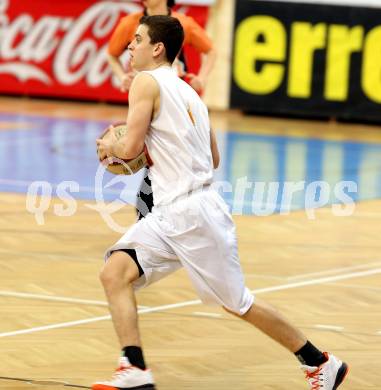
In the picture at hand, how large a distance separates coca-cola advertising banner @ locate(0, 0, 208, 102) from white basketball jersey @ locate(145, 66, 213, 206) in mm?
14028

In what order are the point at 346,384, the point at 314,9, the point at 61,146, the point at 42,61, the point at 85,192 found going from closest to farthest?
the point at 346,384 → the point at 85,192 → the point at 61,146 → the point at 314,9 → the point at 42,61

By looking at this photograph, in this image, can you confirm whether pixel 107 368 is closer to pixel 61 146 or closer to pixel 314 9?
pixel 61 146

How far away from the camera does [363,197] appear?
42.1ft

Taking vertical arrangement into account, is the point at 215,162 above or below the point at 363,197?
above

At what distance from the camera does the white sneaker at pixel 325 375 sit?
19.8 feet

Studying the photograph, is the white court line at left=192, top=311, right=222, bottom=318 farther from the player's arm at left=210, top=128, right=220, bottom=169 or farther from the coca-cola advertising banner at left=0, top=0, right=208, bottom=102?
the coca-cola advertising banner at left=0, top=0, right=208, bottom=102

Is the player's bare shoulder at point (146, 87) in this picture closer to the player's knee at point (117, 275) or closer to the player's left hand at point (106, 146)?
the player's left hand at point (106, 146)

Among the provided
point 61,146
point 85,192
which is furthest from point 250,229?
Answer: point 61,146

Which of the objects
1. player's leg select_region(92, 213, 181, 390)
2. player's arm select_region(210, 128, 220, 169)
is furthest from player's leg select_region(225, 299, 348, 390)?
player's arm select_region(210, 128, 220, 169)

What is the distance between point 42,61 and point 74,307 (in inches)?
516

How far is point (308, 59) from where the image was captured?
747 inches

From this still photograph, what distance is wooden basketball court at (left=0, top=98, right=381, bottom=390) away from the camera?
6.52m

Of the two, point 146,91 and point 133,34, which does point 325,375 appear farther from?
point 133,34

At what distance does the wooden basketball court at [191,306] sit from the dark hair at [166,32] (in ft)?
5.81
